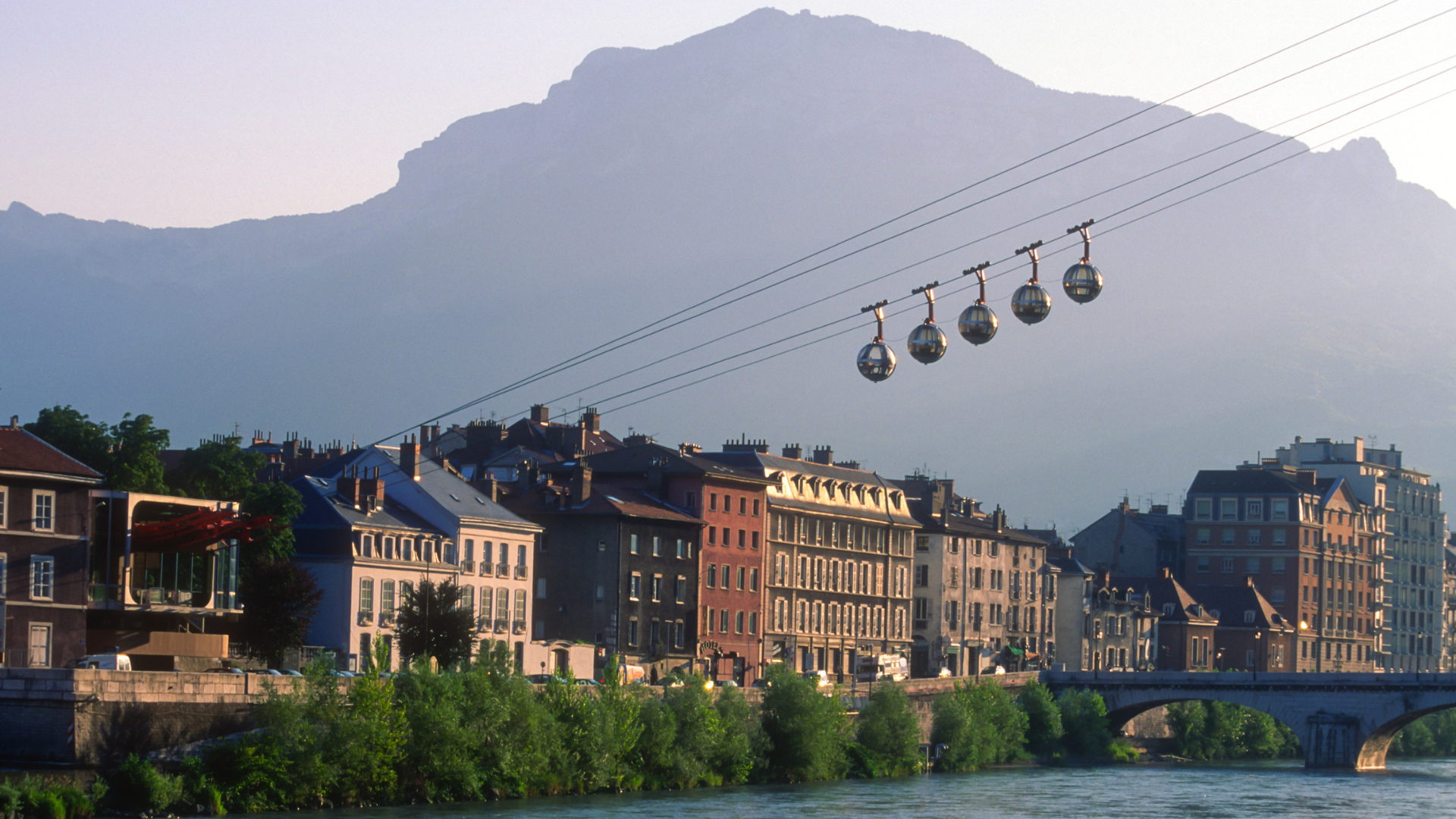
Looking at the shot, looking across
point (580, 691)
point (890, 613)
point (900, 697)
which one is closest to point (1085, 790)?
point (900, 697)

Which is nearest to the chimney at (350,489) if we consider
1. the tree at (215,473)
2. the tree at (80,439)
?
the tree at (215,473)

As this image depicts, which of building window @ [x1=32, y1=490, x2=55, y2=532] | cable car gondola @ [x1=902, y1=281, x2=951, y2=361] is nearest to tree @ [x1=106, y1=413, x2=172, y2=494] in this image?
building window @ [x1=32, y1=490, x2=55, y2=532]

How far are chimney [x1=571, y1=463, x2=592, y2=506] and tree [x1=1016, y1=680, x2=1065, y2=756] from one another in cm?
2536

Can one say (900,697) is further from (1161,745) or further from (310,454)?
(310,454)

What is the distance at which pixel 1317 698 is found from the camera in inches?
4579

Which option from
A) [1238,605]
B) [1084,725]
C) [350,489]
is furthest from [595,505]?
[1238,605]

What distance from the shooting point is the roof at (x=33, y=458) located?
68.9 meters

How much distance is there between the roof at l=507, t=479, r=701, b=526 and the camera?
110188mm

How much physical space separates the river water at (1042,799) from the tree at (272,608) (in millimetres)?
17521

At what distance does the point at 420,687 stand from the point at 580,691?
332 inches

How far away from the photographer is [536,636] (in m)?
109

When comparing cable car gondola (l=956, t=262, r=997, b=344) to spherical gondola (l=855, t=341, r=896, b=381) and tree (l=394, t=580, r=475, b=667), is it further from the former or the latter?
tree (l=394, t=580, r=475, b=667)

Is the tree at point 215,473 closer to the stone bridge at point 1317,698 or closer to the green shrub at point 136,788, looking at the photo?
the green shrub at point 136,788

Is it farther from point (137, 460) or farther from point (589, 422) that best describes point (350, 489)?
point (589, 422)
